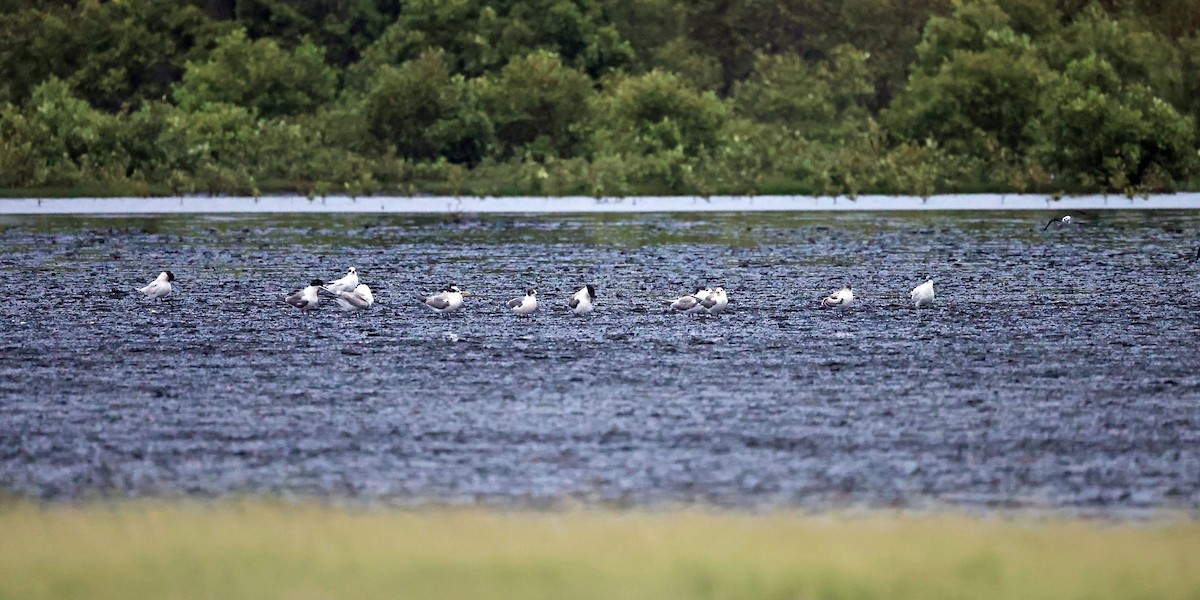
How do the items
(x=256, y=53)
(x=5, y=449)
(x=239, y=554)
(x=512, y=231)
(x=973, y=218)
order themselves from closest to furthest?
(x=239, y=554) < (x=5, y=449) < (x=512, y=231) < (x=973, y=218) < (x=256, y=53)

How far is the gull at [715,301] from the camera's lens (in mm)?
24906

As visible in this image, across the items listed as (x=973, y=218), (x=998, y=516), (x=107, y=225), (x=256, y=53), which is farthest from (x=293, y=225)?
(x=998, y=516)

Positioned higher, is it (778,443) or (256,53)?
(256,53)

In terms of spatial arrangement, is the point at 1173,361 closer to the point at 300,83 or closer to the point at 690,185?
the point at 690,185

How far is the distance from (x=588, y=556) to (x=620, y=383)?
8.43m

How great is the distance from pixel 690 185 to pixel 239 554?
53.5 m

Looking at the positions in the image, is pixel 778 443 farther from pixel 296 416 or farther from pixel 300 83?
pixel 300 83

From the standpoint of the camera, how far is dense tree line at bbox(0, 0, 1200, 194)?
61.5 metres

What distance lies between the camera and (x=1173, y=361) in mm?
19766

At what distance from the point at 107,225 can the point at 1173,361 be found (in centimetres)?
3413

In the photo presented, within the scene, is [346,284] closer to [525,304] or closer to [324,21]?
[525,304]

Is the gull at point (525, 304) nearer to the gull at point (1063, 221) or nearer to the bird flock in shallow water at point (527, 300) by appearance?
the bird flock in shallow water at point (527, 300)

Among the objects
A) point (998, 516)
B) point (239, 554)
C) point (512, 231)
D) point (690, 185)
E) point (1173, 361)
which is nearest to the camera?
point (239, 554)

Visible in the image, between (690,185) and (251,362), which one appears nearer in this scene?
(251,362)
